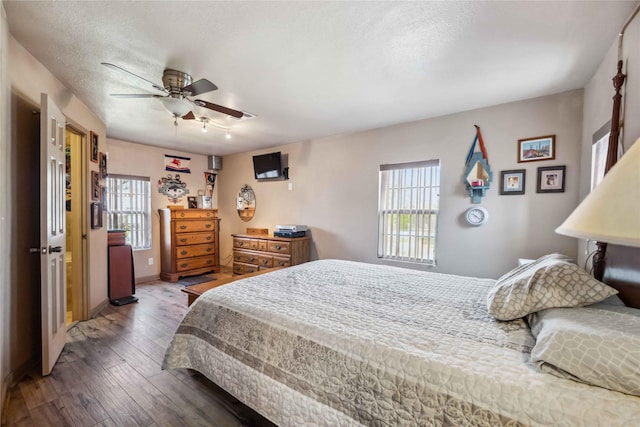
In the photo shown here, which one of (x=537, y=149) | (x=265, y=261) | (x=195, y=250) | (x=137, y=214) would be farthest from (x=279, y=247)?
(x=537, y=149)

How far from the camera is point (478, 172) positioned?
295cm

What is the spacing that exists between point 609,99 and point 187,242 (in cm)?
543

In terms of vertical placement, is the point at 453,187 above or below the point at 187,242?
above

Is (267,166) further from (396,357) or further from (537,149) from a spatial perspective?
(396,357)

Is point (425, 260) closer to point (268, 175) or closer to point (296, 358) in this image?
point (296, 358)

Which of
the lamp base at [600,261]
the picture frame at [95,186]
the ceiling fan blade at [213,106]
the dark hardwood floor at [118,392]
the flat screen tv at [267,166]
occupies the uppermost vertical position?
the ceiling fan blade at [213,106]

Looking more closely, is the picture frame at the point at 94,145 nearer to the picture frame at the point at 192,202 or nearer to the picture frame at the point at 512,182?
the picture frame at the point at 192,202

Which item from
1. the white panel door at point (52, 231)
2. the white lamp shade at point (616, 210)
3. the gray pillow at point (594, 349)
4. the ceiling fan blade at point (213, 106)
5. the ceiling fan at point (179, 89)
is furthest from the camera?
the ceiling fan blade at point (213, 106)

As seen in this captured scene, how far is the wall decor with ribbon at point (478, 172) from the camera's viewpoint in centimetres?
290

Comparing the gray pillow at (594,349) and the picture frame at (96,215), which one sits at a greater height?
the picture frame at (96,215)

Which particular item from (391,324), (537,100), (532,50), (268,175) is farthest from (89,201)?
(537,100)

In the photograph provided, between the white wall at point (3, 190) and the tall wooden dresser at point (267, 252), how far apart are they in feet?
9.18

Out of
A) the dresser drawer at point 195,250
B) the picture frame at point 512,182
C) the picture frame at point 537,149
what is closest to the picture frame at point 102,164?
the dresser drawer at point 195,250

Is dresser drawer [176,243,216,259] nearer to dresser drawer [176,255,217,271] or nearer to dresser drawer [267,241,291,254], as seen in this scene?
dresser drawer [176,255,217,271]
